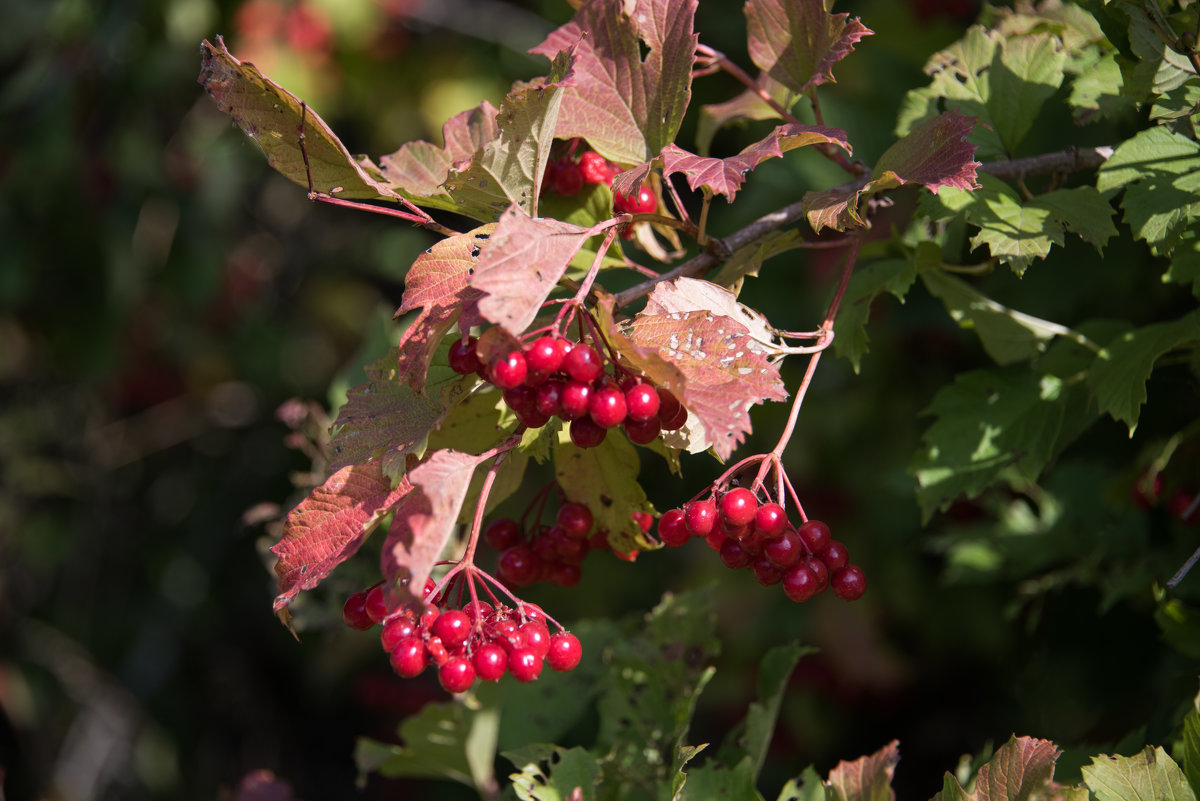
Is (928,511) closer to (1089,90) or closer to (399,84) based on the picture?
(1089,90)

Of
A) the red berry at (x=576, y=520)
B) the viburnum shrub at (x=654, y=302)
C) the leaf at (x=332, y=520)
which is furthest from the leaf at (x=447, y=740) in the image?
the leaf at (x=332, y=520)

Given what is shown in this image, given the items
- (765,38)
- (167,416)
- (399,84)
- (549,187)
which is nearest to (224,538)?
(167,416)

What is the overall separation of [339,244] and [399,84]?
0.81m

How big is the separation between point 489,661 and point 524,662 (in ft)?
0.12

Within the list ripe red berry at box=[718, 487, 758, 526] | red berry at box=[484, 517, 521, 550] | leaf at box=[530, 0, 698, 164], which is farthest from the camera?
red berry at box=[484, 517, 521, 550]

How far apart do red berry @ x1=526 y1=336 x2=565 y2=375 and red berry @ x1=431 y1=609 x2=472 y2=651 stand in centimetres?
27

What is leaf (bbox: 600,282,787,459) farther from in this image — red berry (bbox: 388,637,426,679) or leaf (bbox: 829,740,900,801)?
leaf (bbox: 829,740,900,801)

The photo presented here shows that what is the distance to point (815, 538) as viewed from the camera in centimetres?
95

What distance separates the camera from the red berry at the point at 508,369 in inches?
30.9

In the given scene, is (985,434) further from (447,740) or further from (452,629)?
(447,740)

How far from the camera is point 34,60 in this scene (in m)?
3.16

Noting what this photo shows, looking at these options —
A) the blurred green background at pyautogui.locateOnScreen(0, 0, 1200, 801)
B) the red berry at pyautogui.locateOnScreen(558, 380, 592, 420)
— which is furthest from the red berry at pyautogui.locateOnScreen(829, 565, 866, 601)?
the blurred green background at pyautogui.locateOnScreen(0, 0, 1200, 801)

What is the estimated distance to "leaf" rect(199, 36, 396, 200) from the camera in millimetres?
898

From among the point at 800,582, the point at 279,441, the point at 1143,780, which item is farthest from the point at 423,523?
the point at 279,441
